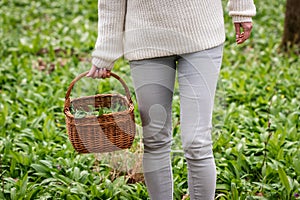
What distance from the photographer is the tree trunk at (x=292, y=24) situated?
227 inches

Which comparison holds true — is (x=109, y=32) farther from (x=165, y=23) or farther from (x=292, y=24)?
(x=292, y=24)

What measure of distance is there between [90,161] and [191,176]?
126cm

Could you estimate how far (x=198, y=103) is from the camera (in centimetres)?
243

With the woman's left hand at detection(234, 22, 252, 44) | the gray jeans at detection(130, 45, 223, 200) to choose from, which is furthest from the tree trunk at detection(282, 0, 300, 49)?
the gray jeans at detection(130, 45, 223, 200)

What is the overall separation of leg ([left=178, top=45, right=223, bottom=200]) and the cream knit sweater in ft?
0.20

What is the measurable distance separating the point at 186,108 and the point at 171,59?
239mm

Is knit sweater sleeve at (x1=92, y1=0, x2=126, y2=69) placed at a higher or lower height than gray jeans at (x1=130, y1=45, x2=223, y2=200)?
higher

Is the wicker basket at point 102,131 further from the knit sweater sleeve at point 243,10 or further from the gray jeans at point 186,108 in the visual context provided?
the knit sweater sleeve at point 243,10

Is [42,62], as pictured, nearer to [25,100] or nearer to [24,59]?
[24,59]

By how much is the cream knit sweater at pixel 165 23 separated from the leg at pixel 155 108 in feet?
0.24

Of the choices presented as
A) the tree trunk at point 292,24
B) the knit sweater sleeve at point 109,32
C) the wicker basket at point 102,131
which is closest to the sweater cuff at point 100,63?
the knit sweater sleeve at point 109,32

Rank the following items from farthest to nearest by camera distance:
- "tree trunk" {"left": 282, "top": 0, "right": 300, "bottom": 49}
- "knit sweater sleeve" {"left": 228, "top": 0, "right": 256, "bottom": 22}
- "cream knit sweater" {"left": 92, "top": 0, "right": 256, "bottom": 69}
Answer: "tree trunk" {"left": 282, "top": 0, "right": 300, "bottom": 49} < "knit sweater sleeve" {"left": 228, "top": 0, "right": 256, "bottom": 22} < "cream knit sweater" {"left": 92, "top": 0, "right": 256, "bottom": 69}

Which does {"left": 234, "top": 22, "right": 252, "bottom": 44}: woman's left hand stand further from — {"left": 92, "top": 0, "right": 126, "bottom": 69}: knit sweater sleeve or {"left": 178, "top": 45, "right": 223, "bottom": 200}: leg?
{"left": 92, "top": 0, "right": 126, "bottom": 69}: knit sweater sleeve

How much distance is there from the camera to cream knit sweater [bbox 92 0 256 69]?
7.91 ft
